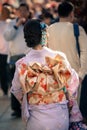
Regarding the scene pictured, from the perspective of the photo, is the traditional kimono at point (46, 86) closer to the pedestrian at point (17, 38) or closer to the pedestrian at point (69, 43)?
the pedestrian at point (69, 43)

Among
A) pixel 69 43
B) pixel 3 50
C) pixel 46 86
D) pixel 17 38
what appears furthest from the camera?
pixel 3 50

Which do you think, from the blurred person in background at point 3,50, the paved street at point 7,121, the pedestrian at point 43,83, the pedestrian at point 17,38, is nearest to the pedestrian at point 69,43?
the pedestrian at point 43,83

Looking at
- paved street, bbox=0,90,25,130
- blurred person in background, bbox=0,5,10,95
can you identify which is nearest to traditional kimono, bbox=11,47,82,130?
paved street, bbox=0,90,25,130

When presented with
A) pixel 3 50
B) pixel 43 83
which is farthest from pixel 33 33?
pixel 3 50

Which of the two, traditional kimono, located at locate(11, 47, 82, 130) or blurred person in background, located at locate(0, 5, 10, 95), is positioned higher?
traditional kimono, located at locate(11, 47, 82, 130)

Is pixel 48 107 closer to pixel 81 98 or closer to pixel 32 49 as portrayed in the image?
pixel 32 49

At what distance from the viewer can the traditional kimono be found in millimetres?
5324

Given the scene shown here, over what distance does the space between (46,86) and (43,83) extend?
0.04 m

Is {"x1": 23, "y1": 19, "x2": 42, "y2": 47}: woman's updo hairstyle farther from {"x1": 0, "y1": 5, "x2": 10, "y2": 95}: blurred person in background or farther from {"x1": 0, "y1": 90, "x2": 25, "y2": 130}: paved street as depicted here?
{"x1": 0, "y1": 5, "x2": 10, "y2": 95}: blurred person in background

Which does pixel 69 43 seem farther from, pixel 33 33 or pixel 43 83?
pixel 43 83

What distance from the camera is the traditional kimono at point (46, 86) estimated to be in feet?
17.5

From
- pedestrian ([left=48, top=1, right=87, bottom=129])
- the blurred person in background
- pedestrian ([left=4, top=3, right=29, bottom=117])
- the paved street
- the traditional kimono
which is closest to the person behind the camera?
the traditional kimono

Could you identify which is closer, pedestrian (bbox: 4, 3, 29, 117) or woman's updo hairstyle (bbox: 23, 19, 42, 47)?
woman's updo hairstyle (bbox: 23, 19, 42, 47)

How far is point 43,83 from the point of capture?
209 inches
